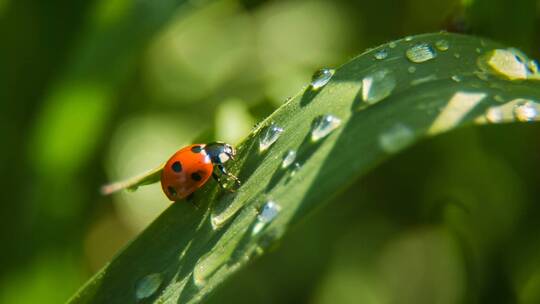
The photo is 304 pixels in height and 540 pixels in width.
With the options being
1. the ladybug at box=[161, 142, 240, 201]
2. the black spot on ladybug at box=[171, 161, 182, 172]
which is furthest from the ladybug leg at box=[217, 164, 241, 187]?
the black spot on ladybug at box=[171, 161, 182, 172]

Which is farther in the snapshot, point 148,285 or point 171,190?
point 171,190

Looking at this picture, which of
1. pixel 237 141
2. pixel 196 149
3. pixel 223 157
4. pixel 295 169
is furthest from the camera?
pixel 237 141

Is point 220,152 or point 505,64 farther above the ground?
point 220,152

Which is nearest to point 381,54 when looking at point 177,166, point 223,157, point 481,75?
point 481,75

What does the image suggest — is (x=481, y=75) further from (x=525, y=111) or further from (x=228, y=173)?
(x=228, y=173)

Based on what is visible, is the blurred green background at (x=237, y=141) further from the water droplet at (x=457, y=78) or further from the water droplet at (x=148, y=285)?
the water droplet at (x=148, y=285)

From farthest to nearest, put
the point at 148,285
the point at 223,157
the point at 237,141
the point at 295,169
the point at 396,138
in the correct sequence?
the point at 237,141 → the point at 223,157 → the point at 148,285 → the point at 295,169 → the point at 396,138
